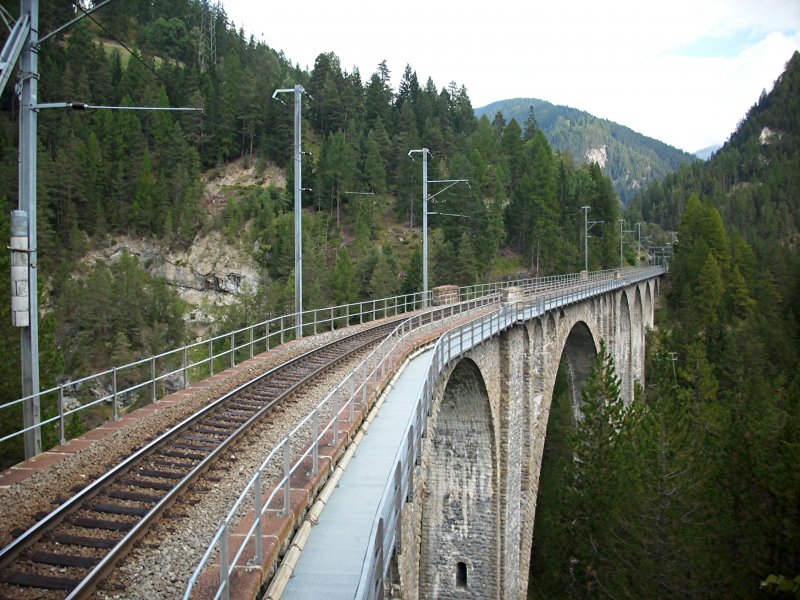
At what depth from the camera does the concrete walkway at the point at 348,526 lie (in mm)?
4918

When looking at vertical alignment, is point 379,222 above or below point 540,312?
above

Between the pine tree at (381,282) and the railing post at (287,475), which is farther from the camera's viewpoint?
the pine tree at (381,282)

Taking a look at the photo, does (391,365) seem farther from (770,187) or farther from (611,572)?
(770,187)

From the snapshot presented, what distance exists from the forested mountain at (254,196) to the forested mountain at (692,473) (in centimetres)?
1859

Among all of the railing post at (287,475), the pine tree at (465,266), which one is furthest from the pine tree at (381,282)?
the railing post at (287,475)

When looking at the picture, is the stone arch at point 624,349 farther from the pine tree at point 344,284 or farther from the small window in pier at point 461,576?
the small window in pier at point 461,576

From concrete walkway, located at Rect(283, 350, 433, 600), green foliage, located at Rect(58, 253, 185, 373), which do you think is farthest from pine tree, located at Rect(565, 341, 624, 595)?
green foliage, located at Rect(58, 253, 185, 373)

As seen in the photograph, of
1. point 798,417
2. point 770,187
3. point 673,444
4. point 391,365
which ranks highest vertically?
point 770,187

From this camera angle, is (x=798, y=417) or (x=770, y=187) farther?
(x=770, y=187)

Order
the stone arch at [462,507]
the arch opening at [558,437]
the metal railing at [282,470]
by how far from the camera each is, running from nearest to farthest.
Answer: the metal railing at [282,470]
the stone arch at [462,507]
the arch opening at [558,437]

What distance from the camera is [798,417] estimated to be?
74.6ft

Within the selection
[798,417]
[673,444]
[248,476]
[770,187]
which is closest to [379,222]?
[673,444]

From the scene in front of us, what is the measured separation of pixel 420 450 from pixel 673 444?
80.0ft

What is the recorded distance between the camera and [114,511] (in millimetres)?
6148
